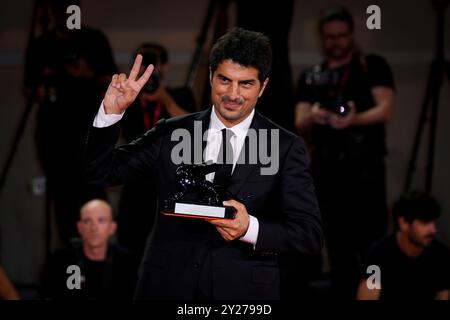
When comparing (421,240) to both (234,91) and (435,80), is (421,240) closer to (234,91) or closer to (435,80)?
(435,80)

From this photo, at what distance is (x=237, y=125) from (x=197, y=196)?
0.27 m

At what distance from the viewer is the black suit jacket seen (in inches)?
92.7

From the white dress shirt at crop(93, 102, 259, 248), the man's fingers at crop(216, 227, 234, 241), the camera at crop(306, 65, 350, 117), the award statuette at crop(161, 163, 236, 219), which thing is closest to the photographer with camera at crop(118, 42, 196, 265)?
the camera at crop(306, 65, 350, 117)

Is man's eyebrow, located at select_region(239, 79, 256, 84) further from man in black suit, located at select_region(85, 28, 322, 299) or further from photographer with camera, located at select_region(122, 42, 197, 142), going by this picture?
photographer with camera, located at select_region(122, 42, 197, 142)

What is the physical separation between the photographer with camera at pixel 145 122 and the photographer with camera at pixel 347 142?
0.74m

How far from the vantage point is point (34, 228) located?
592 centimetres

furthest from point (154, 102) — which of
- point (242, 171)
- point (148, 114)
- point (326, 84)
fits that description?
point (242, 171)

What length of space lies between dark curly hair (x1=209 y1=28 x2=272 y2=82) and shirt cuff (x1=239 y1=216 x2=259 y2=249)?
0.46 metres

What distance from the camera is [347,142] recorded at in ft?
14.0

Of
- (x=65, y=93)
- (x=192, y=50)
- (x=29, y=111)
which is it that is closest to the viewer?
(x=65, y=93)

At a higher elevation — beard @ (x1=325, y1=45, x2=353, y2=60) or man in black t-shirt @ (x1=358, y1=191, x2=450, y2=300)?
beard @ (x1=325, y1=45, x2=353, y2=60)

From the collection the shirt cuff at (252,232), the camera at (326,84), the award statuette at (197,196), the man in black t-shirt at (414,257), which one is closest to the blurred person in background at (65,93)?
the camera at (326,84)

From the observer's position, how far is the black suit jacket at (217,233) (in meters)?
2.36
